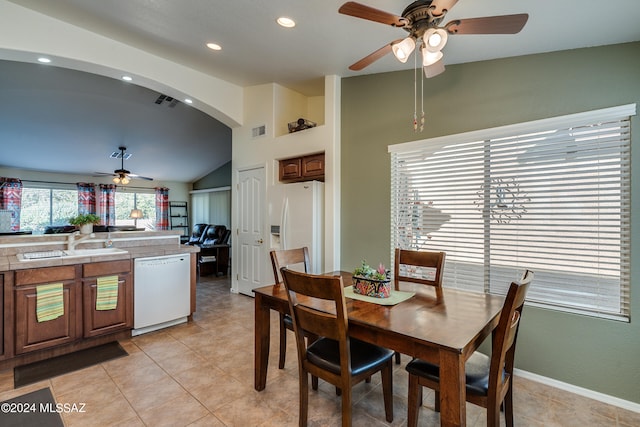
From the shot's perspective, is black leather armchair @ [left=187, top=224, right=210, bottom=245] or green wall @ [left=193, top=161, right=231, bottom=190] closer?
black leather armchair @ [left=187, top=224, right=210, bottom=245]

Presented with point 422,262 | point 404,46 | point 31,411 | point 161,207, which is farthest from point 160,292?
point 161,207

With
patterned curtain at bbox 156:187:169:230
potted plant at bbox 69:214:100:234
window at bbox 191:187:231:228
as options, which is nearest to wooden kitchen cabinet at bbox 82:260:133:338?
potted plant at bbox 69:214:100:234

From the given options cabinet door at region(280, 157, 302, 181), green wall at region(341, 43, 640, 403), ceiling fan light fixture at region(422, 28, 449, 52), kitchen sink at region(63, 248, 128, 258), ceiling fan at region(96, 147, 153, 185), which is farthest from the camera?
ceiling fan at region(96, 147, 153, 185)

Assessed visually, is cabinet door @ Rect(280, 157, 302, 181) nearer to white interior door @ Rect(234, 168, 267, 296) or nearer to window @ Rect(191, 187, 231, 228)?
white interior door @ Rect(234, 168, 267, 296)

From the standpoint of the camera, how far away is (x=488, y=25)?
64.8 inches

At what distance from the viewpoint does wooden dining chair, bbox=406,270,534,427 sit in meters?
1.33

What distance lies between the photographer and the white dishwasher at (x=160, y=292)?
3100 mm

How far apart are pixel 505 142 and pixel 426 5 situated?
1.48 m

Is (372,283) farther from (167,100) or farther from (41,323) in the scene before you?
(167,100)

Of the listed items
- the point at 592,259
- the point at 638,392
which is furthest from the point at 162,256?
the point at 638,392

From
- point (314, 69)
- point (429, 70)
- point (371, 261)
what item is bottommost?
point (371, 261)

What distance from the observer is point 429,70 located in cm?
214

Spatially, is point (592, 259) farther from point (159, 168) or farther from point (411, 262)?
point (159, 168)

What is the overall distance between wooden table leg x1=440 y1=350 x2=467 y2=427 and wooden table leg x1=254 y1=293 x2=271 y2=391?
1.26m
